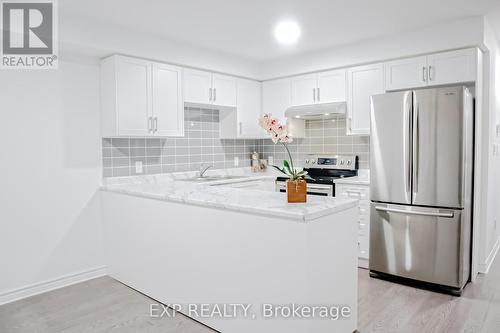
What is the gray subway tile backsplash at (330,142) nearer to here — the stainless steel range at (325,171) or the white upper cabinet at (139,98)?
the stainless steel range at (325,171)

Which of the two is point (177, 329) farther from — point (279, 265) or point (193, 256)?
point (279, 265)

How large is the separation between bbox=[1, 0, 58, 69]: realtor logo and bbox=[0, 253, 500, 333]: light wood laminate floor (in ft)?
6.87

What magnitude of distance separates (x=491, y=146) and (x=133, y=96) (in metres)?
3.79

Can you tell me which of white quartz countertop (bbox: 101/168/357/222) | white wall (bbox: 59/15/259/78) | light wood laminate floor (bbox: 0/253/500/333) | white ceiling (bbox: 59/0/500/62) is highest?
white ceiling (bbox: 59/0/500/62)

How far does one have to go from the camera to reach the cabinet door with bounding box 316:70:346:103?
14.0ft

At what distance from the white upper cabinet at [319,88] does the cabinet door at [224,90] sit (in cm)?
80

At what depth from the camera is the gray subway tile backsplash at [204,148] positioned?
153 inches

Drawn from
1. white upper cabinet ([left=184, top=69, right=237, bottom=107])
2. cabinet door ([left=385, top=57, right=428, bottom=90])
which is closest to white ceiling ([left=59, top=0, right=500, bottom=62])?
cabinet door ([left=385, top=57, right=428, bottom=90])

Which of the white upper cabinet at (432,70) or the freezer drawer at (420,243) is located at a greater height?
the white upper cabinet at (432,70)

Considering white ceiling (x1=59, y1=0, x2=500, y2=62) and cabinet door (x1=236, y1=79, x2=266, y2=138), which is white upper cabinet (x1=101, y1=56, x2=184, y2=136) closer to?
white ceiling (x1=59, y1=0, x2=500, y2=62)

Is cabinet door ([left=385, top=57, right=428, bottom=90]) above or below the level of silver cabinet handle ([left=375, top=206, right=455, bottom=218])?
above

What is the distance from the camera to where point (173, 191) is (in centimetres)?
304

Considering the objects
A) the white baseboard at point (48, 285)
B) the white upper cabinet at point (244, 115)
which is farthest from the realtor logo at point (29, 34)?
the white upper cabinet at point (244, 115)

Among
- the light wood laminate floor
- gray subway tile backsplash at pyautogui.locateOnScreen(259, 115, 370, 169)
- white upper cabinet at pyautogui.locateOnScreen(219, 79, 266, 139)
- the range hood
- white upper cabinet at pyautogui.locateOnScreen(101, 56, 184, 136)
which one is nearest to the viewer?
the light wood laminate floor
